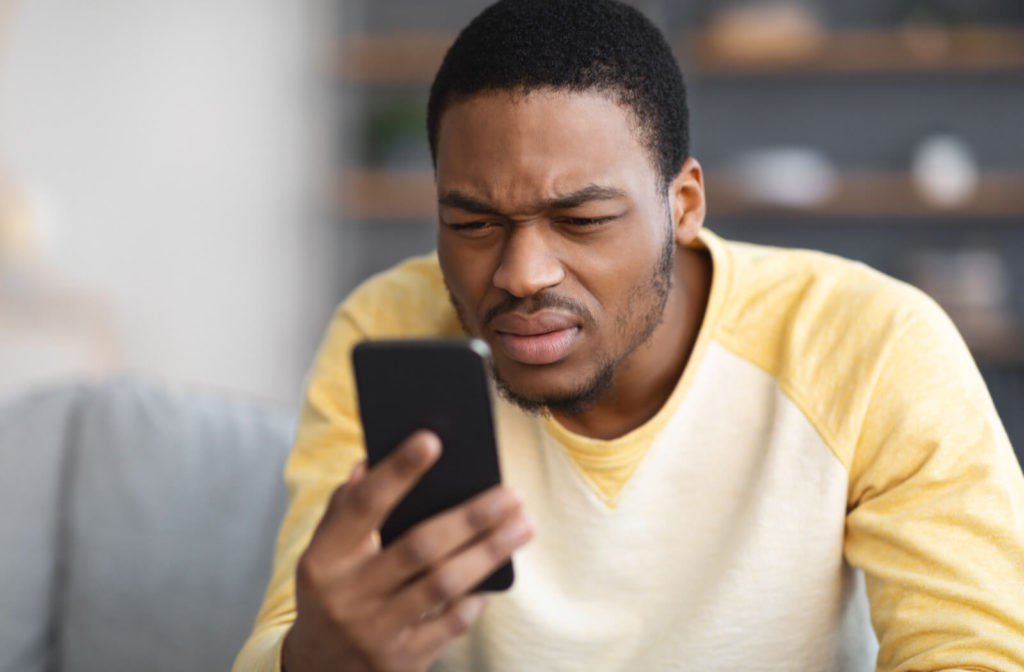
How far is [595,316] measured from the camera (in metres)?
0.99

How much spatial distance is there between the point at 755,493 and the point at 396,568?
0.47 metres

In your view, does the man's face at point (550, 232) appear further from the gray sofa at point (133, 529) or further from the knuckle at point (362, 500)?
the gray sofa at point (133, 529)

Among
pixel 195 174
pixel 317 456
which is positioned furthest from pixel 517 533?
pixel 195 174

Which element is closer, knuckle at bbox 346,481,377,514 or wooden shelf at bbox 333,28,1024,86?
knuckle at bbox 346,481,377,514

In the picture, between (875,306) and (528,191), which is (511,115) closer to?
(528,191)

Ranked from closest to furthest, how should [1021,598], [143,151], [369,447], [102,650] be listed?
[369,447]
[1021,598]
[102,650]
[143,151]

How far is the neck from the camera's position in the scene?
1.12 metres

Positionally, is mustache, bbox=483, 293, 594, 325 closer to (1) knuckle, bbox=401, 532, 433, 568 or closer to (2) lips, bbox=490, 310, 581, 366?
(2) lips, bbox=490, 310, 581, 366

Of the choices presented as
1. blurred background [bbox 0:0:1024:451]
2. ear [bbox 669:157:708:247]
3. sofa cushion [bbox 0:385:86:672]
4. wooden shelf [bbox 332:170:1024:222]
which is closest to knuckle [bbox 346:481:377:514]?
ear [bbox 669:157:708:247]

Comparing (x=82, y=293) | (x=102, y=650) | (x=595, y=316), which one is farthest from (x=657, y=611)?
(x=82, y=293)

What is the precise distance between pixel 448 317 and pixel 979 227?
3.22m

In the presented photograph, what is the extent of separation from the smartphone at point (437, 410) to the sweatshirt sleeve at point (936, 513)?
395mm

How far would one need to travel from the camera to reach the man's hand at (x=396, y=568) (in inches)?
27.8

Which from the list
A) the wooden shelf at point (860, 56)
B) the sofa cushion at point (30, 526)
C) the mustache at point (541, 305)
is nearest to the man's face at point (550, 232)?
the mustache at point (541, 305)
